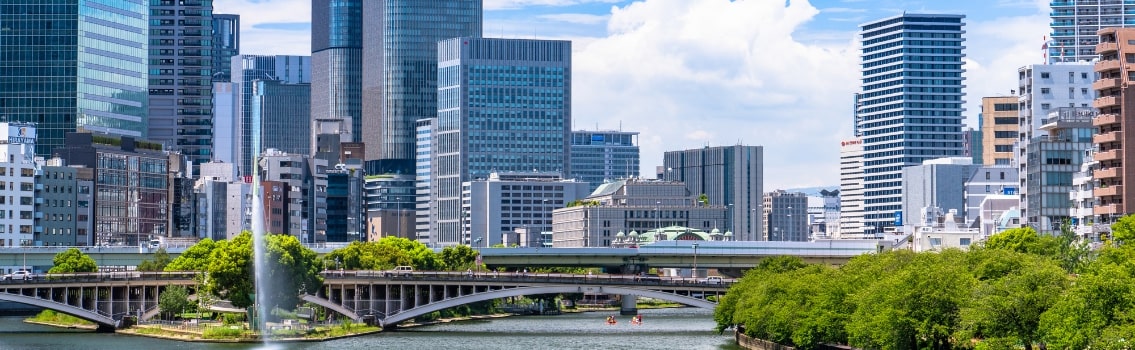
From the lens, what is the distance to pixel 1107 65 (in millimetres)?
175250

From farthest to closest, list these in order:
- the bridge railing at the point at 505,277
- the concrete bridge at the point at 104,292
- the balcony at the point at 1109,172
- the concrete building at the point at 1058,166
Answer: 1. the concrete building at the point at 1058,166
2. the bridge railing at the point at 505,277
3. the concrete bridge at the point at 104,292
4. the balcony at the point at 1109,172

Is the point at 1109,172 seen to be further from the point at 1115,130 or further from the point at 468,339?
the point at 468,339

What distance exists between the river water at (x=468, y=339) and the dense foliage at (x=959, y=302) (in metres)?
8.64

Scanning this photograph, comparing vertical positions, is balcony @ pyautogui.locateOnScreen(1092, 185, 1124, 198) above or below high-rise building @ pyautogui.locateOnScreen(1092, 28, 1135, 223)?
below

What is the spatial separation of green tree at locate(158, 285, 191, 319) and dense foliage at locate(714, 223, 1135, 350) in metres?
51.9

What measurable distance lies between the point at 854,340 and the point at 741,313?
115 ft

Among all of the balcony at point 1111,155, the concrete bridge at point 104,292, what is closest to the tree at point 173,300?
the concrete bridge at point 104,292

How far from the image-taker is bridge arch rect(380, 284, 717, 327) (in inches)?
7170

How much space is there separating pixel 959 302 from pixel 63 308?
9598 centimetres

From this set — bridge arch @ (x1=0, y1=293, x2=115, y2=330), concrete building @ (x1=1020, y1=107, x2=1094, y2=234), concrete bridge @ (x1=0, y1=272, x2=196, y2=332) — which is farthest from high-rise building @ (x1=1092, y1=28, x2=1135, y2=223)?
bridge arch @ (x1=0, y1=293, x2=115, y2=330)

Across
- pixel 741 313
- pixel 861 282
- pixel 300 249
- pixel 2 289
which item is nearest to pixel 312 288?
pixel 300 249

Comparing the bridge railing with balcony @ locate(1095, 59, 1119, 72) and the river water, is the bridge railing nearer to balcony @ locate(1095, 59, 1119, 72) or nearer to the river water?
the river water

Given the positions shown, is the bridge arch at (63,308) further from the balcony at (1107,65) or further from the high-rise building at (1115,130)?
the balcony at (1107,65)

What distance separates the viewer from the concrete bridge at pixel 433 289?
18275 cm
